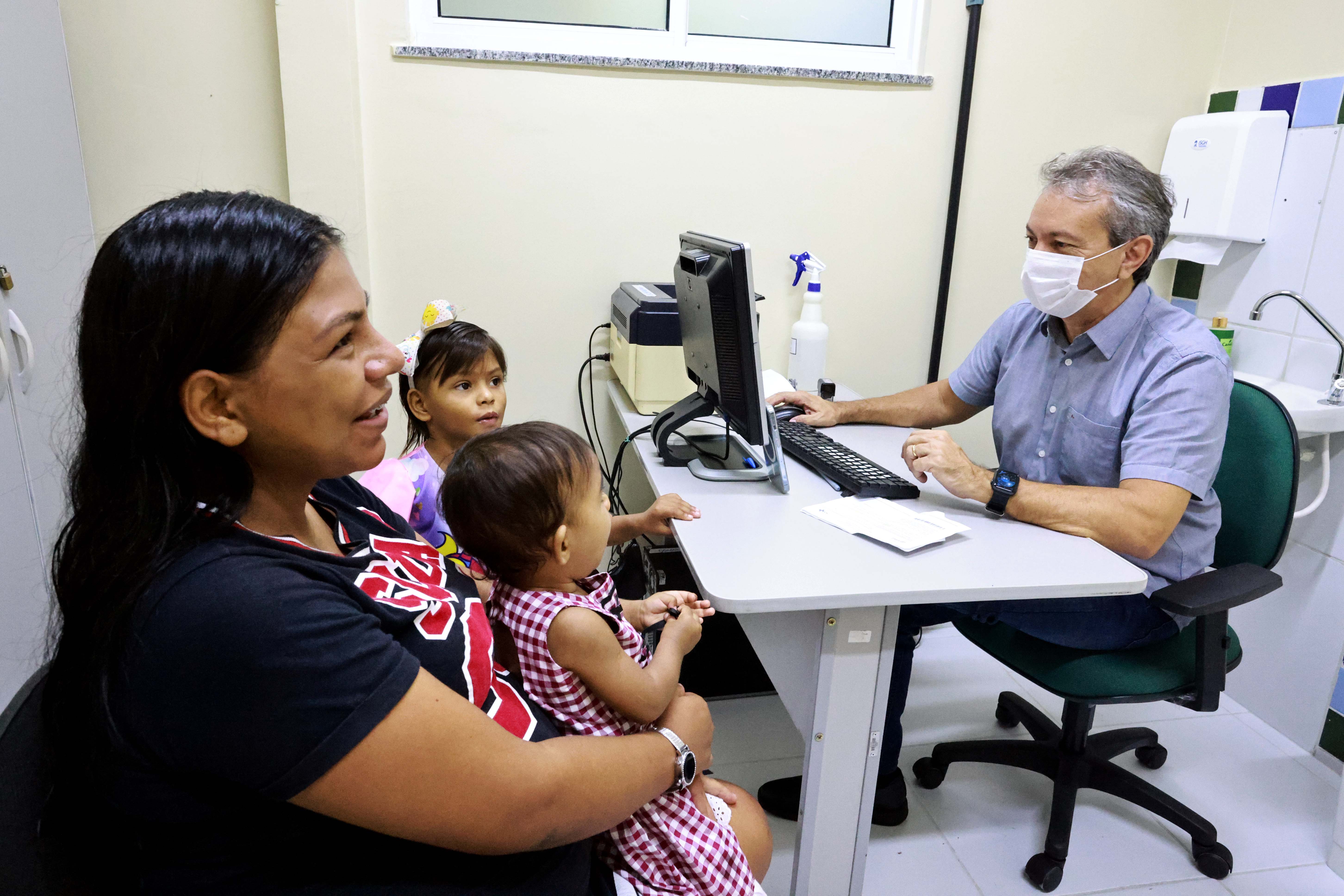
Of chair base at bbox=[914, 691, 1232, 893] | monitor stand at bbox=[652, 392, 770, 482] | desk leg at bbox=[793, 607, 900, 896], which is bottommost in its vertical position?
chair base at bbox=[914, 691, 1232, 893]

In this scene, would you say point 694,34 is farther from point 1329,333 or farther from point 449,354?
point 1329,333

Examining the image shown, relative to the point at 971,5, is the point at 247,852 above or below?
below

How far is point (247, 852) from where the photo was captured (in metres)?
0.71

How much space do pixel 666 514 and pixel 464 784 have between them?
0.81 m

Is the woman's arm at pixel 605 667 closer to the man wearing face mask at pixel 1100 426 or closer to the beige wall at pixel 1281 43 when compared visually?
the man wearing face mask at pixel 1100 426

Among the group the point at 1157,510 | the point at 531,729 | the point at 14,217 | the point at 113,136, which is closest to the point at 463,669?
the point at 531,729

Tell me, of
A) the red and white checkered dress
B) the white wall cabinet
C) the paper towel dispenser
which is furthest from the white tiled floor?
the white wall cabinet

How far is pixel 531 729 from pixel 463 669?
0.11 meters

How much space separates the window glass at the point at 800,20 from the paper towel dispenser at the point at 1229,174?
3.02 feet

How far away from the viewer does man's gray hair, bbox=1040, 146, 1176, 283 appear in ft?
5.28

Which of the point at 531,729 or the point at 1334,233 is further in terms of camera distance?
the point at 1334,233

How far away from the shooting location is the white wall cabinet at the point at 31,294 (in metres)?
1.74

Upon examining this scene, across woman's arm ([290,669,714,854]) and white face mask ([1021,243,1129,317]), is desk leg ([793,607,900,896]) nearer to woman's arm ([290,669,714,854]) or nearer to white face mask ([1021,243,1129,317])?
woman's arm ([290,669,714,854])

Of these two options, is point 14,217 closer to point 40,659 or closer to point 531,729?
point 40,659
